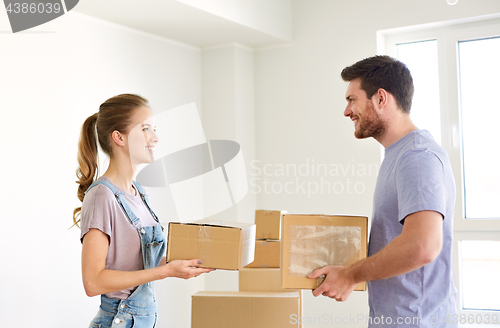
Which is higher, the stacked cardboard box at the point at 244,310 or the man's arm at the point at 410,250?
the man's arm at the point at 410,250

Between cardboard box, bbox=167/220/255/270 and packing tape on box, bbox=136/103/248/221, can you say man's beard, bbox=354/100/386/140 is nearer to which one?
cardboard box, bbox=167/220/255/270

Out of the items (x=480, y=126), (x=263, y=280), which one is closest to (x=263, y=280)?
(x=263, y=280)

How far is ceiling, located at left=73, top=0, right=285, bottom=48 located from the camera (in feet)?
7.98

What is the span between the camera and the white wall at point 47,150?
205cm

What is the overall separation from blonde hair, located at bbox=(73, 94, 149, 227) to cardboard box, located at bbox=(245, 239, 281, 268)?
3.25 ft

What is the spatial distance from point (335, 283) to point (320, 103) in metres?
2.03

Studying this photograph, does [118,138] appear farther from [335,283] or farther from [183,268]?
[335,283]

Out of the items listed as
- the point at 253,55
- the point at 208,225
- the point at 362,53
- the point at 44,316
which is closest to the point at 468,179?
the point at 362,53

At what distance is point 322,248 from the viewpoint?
4.41 feet

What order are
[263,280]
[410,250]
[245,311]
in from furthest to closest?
[263,280] < [245,311] < [410,250]

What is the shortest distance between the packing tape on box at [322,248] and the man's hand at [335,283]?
0.02 meters

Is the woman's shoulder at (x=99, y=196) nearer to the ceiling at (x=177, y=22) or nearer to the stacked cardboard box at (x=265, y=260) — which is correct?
the stacked cardboard box at (x=265, y=260)

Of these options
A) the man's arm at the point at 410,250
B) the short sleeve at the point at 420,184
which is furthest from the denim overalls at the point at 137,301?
the short sleeve at the point at 420,184

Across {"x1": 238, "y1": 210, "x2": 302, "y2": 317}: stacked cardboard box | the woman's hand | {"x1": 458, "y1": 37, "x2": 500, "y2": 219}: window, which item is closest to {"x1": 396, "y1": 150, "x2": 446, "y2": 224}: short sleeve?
the woman's hand
